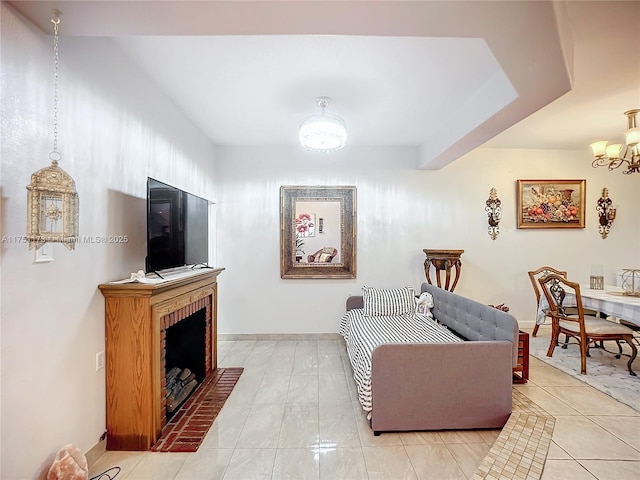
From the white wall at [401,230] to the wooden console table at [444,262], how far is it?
0.26m

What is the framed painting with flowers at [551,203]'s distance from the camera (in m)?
4.69

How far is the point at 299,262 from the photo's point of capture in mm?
4539

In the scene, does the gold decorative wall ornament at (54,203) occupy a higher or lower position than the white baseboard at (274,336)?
higher

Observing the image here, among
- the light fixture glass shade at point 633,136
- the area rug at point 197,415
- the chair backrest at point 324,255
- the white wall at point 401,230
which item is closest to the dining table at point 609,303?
the white wall at point 401,230

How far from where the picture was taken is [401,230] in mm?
4621

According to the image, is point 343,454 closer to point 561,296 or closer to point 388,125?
point 561,296

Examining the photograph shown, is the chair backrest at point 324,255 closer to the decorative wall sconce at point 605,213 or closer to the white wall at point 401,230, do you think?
the white wall at point 401,230

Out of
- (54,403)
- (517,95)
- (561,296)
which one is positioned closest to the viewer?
(54,403)

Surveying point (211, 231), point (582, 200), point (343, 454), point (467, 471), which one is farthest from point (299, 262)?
point (582, 200)

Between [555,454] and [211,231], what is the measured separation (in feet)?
13.8

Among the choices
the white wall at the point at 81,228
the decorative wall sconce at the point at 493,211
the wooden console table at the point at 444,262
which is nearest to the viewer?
the white wall at the point at 81,228

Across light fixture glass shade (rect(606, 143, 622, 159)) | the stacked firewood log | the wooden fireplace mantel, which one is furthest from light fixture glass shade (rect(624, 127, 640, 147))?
the stacked firewood log

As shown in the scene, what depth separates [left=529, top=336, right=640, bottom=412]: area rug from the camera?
286 cm

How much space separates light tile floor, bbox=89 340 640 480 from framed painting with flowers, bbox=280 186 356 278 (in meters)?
1.75
